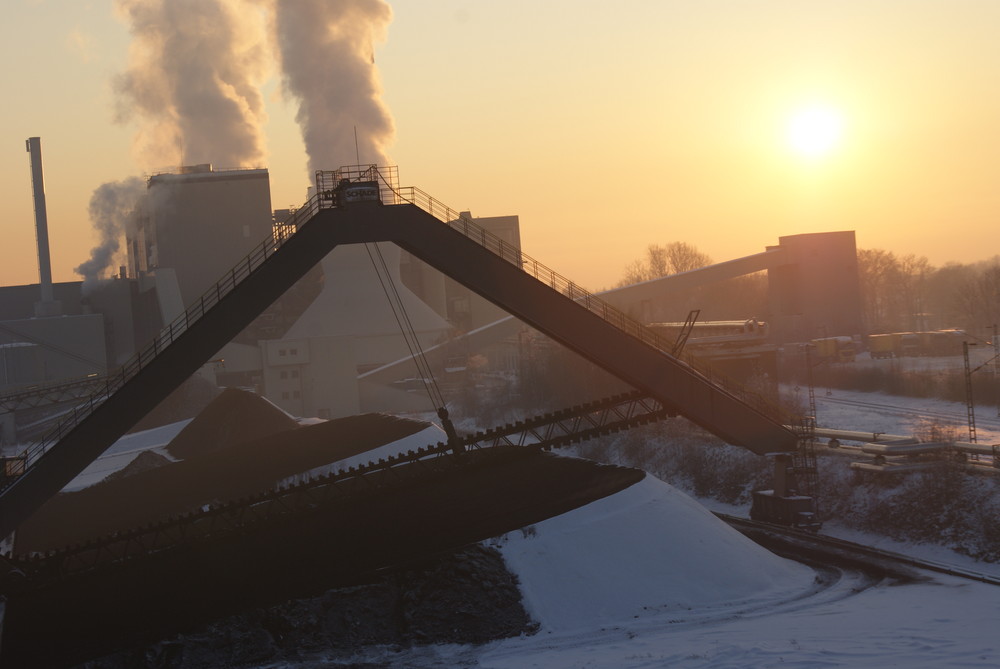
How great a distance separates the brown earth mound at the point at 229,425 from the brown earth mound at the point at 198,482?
5.68 metres

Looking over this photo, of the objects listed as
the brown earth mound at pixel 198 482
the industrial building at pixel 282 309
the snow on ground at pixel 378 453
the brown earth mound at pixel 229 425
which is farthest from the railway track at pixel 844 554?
the industrial building at pixel 282 309

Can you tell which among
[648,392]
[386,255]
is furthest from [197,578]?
[386,255]

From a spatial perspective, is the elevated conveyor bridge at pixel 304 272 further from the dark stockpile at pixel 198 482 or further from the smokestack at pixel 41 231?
the smokestack at pixel 41 231

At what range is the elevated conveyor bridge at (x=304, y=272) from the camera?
24.4 meters

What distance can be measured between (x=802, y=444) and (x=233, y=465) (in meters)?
21.5

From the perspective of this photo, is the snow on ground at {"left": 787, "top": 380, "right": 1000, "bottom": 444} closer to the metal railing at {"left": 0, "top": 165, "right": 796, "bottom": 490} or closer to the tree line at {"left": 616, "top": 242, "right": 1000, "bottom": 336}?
the metal railing at {"left": 0, "top": 165, "right": 796, "bottom": 490}

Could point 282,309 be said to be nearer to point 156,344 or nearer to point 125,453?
point 125,453

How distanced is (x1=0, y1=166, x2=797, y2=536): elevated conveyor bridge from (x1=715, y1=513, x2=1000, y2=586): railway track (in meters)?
3.06

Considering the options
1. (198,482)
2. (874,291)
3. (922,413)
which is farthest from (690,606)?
(874,291)

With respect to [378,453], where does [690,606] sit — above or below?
below

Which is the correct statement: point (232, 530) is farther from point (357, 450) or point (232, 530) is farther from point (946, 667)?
point (946, 667)

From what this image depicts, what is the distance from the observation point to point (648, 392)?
1056 inches

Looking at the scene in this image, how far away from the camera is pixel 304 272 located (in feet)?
85.3

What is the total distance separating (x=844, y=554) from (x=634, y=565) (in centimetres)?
717
